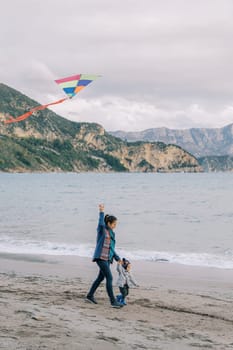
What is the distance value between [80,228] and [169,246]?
822cm

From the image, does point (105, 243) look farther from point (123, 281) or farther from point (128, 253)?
point (128, 253)

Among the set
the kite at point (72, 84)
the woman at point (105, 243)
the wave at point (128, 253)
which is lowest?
the wave at point (128, 253)

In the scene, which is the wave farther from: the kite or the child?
the kite

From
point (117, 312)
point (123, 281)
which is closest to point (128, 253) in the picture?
point (123, 281)

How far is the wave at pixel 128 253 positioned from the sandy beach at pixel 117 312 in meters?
2.10

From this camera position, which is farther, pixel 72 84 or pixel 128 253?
pixel 128 253

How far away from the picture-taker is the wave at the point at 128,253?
15.7 metres

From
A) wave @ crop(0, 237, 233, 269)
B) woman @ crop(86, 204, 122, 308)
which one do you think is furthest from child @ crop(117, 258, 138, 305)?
wave @ crop(0, 237, 233, 269)

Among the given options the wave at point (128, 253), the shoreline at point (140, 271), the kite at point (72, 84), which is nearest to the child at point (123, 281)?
the shoreline at point (140, 271)

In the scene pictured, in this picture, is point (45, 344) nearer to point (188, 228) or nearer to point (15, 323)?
point (15, 323)

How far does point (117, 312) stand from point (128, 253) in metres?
9.08

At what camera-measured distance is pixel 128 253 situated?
17484 mm

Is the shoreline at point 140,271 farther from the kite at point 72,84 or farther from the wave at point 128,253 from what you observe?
the kite at point 72,84

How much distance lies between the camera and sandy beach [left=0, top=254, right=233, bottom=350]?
6.46 m
